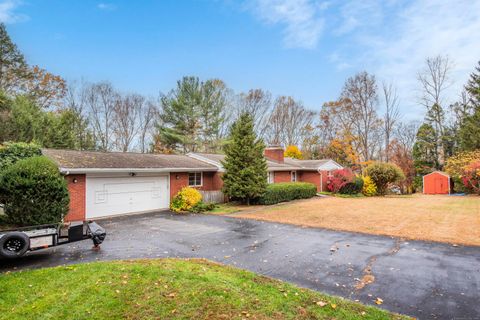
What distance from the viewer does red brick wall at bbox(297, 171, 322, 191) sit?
86.9 feet

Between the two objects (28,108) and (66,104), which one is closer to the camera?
(28,108)

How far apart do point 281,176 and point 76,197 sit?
656 inches

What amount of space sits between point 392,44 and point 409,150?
28.7 metres

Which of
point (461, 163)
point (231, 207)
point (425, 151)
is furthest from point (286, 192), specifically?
point (425, 151)

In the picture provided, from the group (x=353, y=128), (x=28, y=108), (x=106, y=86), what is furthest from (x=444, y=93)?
(x=28, y=108)

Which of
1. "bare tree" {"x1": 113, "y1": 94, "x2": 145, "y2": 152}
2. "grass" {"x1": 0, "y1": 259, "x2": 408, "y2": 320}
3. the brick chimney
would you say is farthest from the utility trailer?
"bare tree" {"x1": 113, "y1": 94, "x2": 145, "y2": 152}

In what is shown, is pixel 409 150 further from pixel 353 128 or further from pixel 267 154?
pixel 267 154

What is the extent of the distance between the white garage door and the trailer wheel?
22.0 ft

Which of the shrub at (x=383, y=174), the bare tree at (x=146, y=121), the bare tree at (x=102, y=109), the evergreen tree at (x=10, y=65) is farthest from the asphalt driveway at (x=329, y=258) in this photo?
the bare tree at (x=146, y=121)

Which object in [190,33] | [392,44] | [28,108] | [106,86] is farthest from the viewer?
[106,86]

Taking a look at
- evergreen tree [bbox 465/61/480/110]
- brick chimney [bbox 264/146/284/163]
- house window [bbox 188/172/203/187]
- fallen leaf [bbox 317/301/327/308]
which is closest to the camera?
fallen leaf [bbox 317/301/327/308]

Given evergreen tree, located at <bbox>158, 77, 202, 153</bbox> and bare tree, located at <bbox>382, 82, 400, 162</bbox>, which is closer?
evergreen tree, located at <bbox>158, 77, 202, 153</bbox>

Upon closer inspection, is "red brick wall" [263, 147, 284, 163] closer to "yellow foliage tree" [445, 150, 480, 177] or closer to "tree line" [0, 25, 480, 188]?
"tree line" [0, 25, 480, 188]

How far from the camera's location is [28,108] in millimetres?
22094
